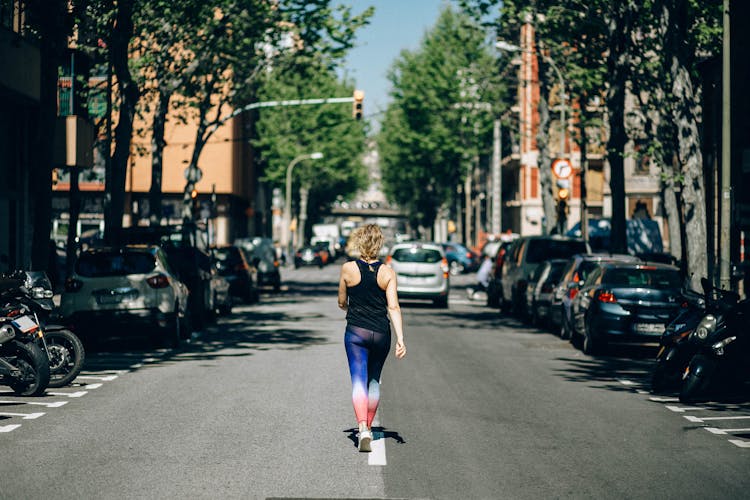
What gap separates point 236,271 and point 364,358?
2524cm

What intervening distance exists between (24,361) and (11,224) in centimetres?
2008

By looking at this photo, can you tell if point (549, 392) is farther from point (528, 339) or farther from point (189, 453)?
point (528, 339)

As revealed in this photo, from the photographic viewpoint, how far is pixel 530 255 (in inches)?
1204

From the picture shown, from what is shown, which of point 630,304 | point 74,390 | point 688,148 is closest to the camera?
point 74,390

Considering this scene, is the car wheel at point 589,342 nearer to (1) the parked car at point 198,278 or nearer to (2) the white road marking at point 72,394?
(1) the parked car at point 198,278

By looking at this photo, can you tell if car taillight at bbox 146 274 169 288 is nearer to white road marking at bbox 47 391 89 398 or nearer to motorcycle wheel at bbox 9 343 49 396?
white road marking at bbox 47 391 89 398

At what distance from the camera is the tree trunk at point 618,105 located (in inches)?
1121

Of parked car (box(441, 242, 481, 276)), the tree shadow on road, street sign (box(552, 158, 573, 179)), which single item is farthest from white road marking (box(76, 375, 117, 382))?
parked car (box(441, 242, 481, 276))

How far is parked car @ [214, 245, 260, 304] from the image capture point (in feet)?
114

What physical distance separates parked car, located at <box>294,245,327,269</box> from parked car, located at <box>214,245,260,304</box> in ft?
161

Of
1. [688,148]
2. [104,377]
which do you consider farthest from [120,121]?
[104,377]

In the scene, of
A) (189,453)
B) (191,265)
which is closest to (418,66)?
(191,265)

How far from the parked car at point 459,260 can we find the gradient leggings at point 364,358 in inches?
2393

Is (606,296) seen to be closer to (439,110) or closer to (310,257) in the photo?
(439,110)
